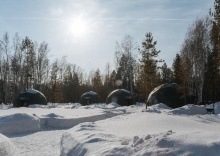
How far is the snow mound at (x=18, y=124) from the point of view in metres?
11.0

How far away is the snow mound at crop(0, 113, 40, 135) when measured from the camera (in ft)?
36.0

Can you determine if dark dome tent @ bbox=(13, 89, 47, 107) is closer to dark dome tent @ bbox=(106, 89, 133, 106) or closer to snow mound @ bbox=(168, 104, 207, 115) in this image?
dark dome tent @ bbox=(106, 89, 133, 106)

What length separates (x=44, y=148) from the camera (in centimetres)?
762

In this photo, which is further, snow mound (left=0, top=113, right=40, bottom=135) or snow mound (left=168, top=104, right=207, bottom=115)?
snow mound (left=168, top=104, right=207, bottom=115)

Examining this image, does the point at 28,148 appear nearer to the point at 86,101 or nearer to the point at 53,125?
the point at 53,125

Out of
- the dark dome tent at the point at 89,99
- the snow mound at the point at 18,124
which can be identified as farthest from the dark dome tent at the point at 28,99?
the snow mound at the point at 18,124

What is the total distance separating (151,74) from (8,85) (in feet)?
93.3

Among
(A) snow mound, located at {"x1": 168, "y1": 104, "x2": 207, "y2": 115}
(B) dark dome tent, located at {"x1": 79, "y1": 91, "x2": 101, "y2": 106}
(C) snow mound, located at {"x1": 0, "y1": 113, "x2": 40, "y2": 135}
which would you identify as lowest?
(C) snow mound, located at {"x1": 0, "y1": 113, "x2": 40, "y2": 135}

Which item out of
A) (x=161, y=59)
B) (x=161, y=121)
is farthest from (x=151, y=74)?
(x=161, y=121)

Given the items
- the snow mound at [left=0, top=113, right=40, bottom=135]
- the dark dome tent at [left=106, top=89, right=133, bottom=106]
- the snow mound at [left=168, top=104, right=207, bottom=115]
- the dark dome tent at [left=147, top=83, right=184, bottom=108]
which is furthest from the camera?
the dark dome tent at [left=106, top=89, right=133, bottom=106]

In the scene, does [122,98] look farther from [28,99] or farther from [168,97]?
[168,97]

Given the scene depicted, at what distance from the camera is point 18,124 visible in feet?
37.4

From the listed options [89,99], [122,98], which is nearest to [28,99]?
[89,99]

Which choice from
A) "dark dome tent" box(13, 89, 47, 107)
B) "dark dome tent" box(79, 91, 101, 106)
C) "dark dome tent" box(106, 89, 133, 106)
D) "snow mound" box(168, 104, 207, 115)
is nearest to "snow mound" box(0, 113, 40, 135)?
"snow mound" box(168, 104, 207, 115)
